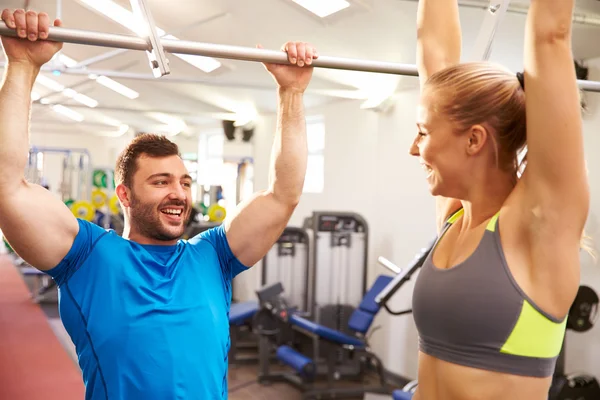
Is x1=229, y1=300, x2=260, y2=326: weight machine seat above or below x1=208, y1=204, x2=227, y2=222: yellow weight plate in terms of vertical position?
below

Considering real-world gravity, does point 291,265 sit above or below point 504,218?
below

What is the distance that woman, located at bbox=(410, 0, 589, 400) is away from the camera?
2.87 ft

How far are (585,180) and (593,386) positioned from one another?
3.18 metres

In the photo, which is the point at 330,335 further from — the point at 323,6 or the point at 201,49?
the point at 201,49

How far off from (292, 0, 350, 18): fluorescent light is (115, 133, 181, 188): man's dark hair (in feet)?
8.94

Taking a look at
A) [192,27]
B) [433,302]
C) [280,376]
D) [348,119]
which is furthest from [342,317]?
[433,302]

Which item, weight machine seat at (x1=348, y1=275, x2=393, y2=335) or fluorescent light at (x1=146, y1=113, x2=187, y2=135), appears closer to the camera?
weight machine seat at (x1=348, y1=275, x2=393, y2=335)

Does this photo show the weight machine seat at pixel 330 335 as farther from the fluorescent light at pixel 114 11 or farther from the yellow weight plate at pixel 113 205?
the yellow weight plate at pixel 113 205

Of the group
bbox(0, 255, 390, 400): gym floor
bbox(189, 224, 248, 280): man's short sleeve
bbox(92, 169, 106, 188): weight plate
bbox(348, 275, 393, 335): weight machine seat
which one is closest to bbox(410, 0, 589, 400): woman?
bbox(189, 224, 248, 280): man's short sleeve

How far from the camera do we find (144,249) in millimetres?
1682

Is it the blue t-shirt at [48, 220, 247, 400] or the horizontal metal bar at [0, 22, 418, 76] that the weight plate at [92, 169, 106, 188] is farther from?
the horizontal metal bar at [0, 22, 418, 76]

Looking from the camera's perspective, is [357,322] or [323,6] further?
[357,322]

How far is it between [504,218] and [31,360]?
5.11 metres

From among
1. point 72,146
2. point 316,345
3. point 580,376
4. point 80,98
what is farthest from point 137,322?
point 72,146
